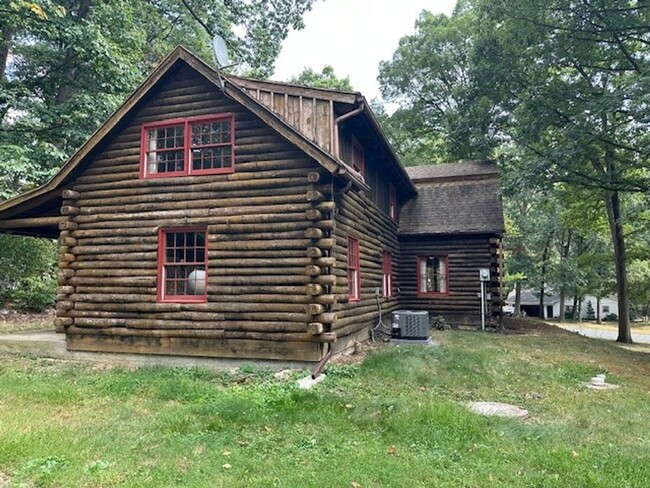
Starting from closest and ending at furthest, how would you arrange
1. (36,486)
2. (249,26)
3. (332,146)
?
(36,486) < (332,146) < (249,26)

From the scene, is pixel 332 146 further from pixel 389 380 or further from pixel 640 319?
pixel 640 319

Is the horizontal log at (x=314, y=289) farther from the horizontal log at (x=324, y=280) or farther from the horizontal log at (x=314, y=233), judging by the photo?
the horizontal log at (x=314, y=233)

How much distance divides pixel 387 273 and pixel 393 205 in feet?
9.58

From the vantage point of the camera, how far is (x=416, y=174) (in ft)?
66.6

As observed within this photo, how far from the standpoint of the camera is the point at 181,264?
9781 millimetres

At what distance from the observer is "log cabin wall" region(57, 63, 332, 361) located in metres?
8.97

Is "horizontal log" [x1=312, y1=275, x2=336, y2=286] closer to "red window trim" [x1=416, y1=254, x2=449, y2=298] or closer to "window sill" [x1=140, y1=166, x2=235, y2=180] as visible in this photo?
"window sill" [x1=140, y1=166, x2=235, y2=180]

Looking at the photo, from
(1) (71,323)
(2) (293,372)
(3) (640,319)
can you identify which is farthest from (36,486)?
(3) (640,319)

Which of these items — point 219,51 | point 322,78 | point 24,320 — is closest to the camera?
point 219,51

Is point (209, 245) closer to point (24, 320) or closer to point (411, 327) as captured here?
point (411, 327)

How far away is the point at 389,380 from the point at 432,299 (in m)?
9.87

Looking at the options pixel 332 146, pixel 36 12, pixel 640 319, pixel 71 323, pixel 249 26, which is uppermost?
pixel 249 26

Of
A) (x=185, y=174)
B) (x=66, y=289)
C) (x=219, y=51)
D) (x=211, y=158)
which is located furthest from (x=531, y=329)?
(x=66, y=289)

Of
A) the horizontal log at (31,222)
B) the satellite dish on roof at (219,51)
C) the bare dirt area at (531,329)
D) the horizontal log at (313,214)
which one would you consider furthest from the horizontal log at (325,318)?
the bare dirt area at (531,329)
